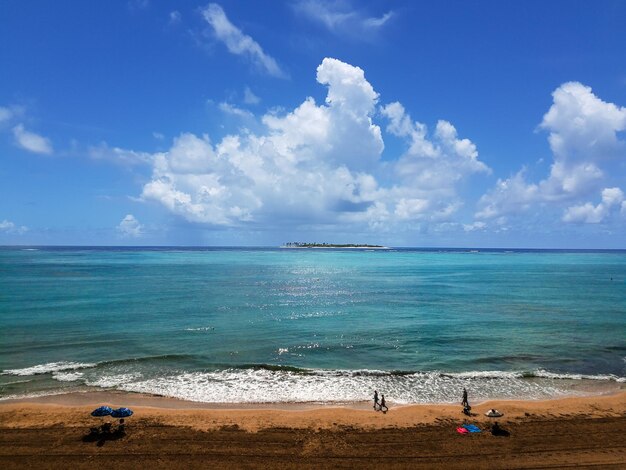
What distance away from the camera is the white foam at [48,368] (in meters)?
35.4

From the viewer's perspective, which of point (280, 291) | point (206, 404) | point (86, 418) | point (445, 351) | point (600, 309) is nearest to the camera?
point (86, 418)

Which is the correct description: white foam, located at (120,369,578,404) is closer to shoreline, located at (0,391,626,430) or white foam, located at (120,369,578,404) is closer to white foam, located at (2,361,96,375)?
shoreline, located at (0,391,626,430)

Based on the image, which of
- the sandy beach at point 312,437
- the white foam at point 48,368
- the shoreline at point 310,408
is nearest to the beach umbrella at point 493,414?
the sandy beach at point 312,437

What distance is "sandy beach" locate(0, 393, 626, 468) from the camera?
21953 mm

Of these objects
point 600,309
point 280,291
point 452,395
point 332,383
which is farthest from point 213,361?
point 600,309

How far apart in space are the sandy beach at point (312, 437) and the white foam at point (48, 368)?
21.8ft

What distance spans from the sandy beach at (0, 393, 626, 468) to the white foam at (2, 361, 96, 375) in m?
6.64

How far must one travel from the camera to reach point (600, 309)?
6594 cm

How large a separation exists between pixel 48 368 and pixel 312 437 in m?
26.9

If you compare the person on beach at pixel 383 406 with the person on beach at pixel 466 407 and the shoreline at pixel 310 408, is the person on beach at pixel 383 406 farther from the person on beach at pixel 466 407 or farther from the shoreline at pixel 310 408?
the person on beach at pixel 466 407

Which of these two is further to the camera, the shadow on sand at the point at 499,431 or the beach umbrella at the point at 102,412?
the beach umbrella at the point at 102,412

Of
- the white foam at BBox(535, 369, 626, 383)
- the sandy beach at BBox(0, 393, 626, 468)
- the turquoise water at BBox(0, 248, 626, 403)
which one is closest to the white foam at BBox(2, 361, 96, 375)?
the turquoise water at BBox(0, 248, 626, 403)

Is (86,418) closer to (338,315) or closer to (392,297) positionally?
(338,315)

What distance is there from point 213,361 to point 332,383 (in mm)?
12551
